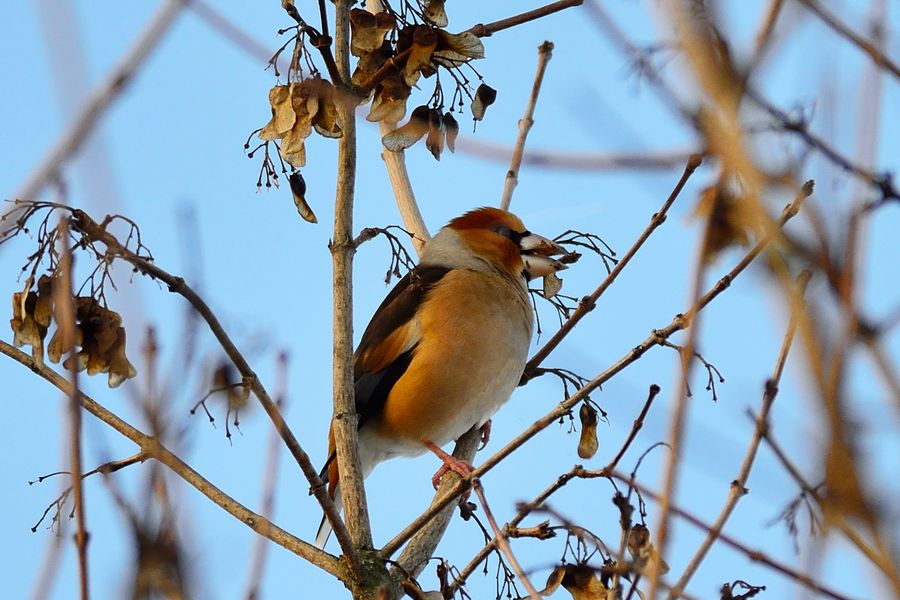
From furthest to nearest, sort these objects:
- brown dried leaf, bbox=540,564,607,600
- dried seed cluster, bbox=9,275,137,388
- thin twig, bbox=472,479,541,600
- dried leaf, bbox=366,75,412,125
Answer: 1. dried leaf, bbox=366,75,412,125
2. dried seed cluster, bbox=9,275,137,388
3. brown dried leaf, bbox=540,564,607,600
4. thin twig, bbox=472,479,541,600

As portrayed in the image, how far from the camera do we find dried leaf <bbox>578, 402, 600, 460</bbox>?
3740 mm

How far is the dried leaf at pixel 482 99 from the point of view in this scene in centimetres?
361

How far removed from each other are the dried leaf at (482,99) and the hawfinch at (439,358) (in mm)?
1208

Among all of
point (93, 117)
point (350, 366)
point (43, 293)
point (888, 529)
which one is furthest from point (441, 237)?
point (888, 529)

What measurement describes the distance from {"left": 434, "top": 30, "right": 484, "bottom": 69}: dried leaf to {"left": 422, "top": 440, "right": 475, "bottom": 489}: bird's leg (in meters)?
1.85

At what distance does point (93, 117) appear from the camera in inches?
66.1

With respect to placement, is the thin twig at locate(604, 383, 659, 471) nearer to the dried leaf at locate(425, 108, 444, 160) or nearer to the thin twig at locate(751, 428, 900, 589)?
the thin twig at locate(751, 428, 900, 589)

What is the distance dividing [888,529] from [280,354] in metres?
1.16

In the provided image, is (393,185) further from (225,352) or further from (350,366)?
(225,352)

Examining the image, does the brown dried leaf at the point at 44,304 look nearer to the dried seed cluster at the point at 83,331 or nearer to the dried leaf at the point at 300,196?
the dried seed cluster at the point at 83,331

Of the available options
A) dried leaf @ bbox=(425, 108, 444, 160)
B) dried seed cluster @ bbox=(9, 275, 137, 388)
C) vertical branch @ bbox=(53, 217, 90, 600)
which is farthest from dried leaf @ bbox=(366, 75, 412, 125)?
vertical branch @ bbox=(53, 217, 90, 600)

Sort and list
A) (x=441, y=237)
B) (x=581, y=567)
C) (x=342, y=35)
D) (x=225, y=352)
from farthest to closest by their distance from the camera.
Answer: (x=441, y=237)
(x=342, y=35)
(x=581, y=567)
(x=225, y=352)

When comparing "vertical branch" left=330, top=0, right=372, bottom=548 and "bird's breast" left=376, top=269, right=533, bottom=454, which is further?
"bird's breast" left=376, top=269, right=533, bottom=454

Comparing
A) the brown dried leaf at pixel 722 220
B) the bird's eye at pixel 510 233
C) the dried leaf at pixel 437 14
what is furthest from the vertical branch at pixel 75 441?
the bird's eye at pixel 510 233
